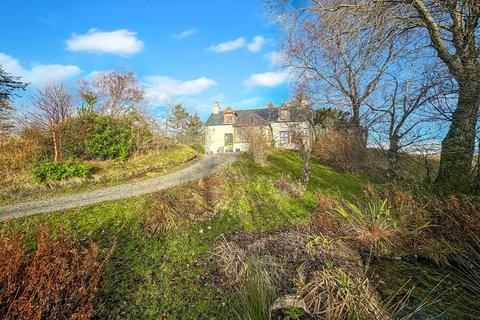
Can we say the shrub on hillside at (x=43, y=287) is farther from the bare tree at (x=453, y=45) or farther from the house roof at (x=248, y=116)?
the house roof at (x=248, y=116)

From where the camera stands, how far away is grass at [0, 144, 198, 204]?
820 cm

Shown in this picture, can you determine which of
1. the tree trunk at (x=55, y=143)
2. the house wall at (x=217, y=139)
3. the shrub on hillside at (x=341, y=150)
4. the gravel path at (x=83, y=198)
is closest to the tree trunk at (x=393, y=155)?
the shrub on hillside at (x=341, y=150)

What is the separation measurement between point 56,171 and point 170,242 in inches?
260

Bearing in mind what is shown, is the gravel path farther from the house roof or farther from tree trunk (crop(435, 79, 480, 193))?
the house roof

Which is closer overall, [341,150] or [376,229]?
[376,229]

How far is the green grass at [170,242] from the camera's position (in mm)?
3172

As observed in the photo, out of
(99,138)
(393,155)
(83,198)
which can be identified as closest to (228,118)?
(99,138)

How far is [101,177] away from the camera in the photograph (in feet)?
31.9

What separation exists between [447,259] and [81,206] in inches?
312

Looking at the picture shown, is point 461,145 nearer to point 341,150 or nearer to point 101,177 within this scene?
point 341,150

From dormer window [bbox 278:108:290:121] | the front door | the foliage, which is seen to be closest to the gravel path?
the front door

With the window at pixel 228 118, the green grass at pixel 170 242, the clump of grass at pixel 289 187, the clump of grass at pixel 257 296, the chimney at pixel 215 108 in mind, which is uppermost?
the chimney at pixel 215 108

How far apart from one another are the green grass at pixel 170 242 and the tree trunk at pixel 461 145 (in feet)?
10.1

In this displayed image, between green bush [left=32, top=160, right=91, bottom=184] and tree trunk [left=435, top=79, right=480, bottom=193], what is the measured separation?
36.6 ft
